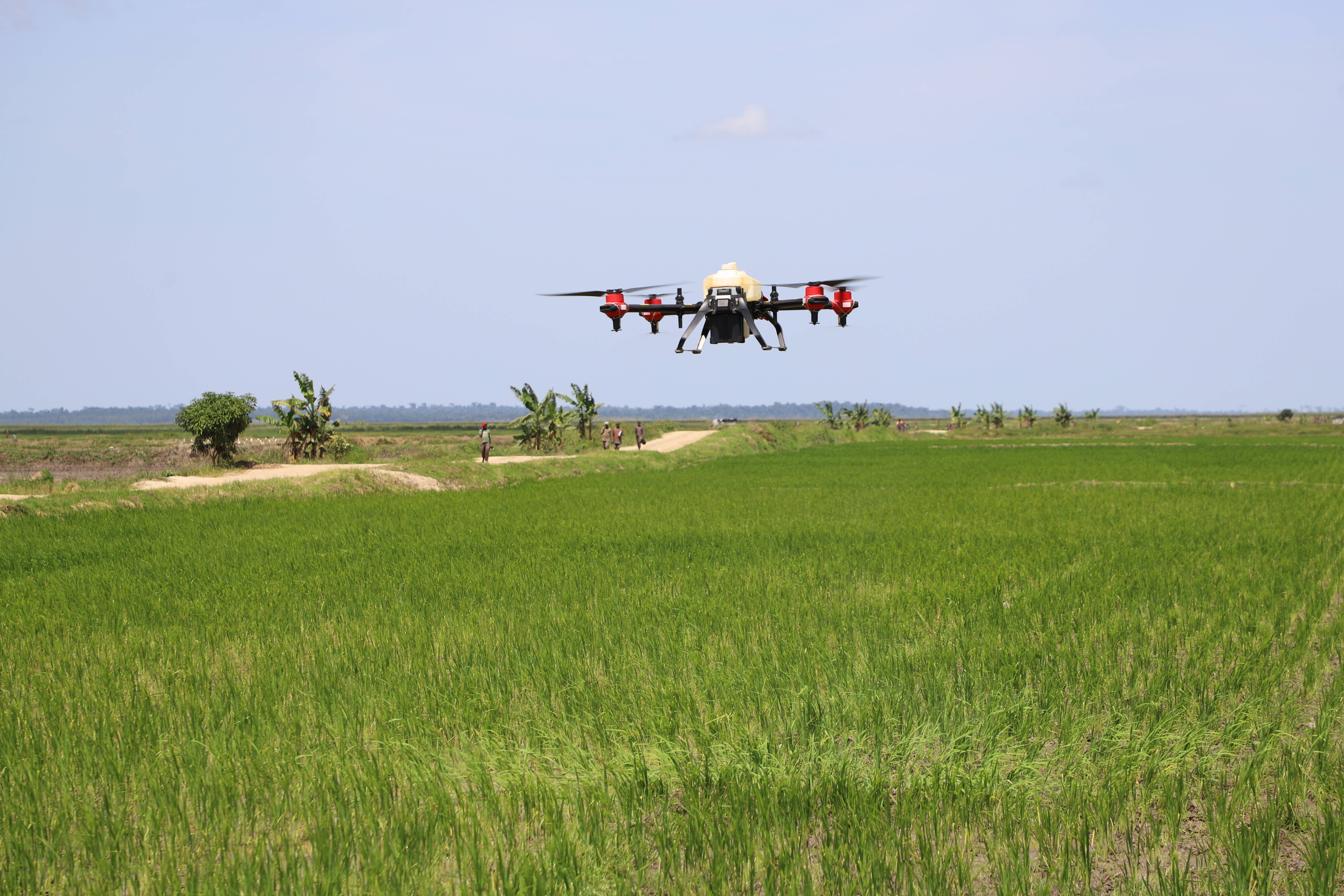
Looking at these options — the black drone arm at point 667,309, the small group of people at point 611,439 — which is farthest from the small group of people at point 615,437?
the black drone arm at point 667,309

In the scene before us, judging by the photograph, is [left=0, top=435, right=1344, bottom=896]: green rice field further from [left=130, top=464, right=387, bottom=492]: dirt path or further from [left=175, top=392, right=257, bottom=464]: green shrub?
[left=175, top=392, right=257, bottom=464]: green shrub

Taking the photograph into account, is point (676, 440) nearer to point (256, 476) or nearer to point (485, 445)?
point (485, 445)

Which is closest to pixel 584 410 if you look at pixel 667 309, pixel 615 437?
pixel 615 437

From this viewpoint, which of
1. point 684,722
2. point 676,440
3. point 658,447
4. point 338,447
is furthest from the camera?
point 676,440

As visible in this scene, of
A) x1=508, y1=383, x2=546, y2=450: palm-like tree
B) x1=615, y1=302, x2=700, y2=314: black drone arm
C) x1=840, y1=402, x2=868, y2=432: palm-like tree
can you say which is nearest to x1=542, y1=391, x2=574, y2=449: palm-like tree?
x1=508, y1=383, x2=546, y2=450: palm-like tree

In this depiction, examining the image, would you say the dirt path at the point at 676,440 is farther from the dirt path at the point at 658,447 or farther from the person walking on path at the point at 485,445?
the person walking on path at the point at 485,445

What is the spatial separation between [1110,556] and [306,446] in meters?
27.5

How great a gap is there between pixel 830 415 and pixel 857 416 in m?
5.19

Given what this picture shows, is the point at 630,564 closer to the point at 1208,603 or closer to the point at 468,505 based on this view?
the point at 1208,603

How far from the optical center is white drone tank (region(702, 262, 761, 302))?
14.3 m

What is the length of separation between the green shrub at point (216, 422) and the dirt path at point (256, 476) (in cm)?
123

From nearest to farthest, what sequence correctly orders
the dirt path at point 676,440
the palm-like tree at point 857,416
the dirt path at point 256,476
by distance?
the dirt path at point 256,476
the dirt path at point 676,440
the palm-like tree at point 857,416

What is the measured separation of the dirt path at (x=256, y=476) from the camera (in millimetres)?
18641

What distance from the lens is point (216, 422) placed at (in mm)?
25719
